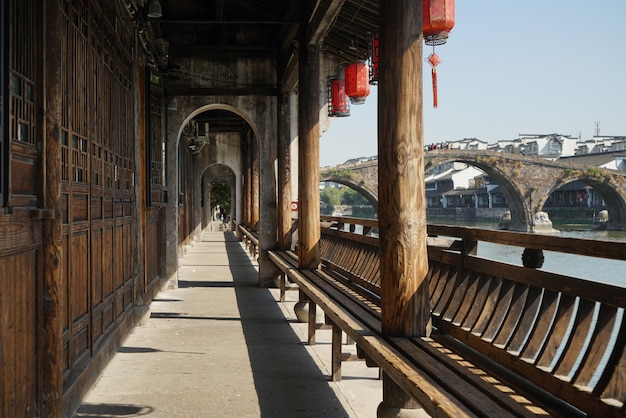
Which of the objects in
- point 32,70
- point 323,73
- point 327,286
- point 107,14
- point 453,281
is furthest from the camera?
point 323,73

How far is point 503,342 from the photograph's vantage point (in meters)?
3.78

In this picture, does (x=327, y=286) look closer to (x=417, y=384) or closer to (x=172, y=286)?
(x=417, y=384)

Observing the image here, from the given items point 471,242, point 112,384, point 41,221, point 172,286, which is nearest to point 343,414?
point 471,242

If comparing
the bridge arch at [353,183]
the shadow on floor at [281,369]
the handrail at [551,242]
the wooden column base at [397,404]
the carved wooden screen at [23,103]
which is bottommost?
the shadow on floor at [281,369]

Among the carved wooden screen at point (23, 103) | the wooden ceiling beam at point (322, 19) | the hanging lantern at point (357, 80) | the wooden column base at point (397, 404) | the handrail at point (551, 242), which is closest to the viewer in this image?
the handrail at point (551, 242)

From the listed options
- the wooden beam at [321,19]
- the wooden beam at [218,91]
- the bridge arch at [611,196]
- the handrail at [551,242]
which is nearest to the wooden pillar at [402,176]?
the handrail at [551,242]

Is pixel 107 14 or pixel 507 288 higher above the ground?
pixel 107 14

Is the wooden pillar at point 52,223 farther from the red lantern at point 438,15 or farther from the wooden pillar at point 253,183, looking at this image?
the wooden pillar at point 253,183

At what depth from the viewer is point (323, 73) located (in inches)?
506

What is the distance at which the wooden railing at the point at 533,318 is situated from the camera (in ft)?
9.21

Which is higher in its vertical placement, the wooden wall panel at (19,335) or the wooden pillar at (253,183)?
the wooden pillar at (253,183)

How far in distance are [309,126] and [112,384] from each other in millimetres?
4150

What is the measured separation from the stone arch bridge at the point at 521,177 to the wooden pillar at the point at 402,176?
43.5 m

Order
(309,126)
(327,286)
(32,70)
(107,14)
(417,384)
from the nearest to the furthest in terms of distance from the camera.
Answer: (417,384) < (32,70) < (107,14) < (327,286) < (309,126)
